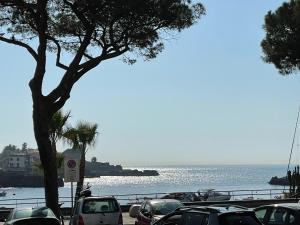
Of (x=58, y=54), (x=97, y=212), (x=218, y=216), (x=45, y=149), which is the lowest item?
(x=97, y=212)

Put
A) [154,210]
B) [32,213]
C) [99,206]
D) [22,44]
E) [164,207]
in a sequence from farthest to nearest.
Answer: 1. [22,44]
2. [164,207]
3. [154,210]
4. [99,206]
5. [32,213]

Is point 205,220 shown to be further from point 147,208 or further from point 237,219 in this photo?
point 147,208

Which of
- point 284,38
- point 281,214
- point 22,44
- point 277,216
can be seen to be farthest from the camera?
point 284,38

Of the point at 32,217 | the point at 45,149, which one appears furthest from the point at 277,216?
the point at 45,149

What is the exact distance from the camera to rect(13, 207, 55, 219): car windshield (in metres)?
16.3

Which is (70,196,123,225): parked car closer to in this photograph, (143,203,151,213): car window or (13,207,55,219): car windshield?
(143,203,151,213): car window

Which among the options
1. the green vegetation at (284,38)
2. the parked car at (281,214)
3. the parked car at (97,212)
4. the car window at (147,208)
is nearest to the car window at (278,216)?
the parked car at (281,214)

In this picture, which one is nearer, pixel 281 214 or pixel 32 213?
pixel 281 214

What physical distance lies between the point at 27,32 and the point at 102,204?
9725 millimetres

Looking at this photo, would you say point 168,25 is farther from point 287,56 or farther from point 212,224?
point 212,224

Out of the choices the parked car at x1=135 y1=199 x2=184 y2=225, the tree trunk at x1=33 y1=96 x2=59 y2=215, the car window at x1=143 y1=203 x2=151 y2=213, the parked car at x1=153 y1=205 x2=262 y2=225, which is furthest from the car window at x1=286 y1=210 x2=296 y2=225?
the tree trunk at x1=33 y1=96 x2=59 y2=215

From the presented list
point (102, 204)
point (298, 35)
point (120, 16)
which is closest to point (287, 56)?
point (298, 35)

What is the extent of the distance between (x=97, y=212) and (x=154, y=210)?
6.06 feet

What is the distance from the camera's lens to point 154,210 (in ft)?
62.6
